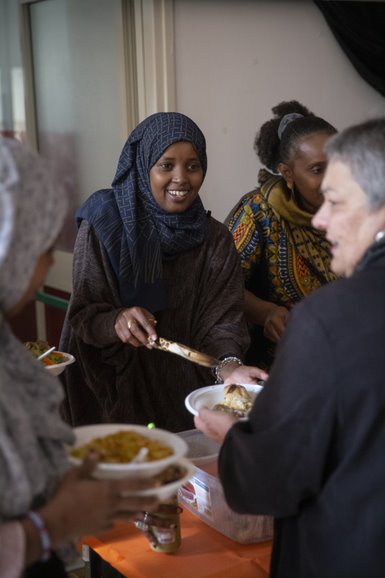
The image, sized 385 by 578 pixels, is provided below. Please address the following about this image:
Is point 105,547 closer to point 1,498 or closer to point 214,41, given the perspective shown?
point 1,498

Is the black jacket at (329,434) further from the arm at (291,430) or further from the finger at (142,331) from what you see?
the finger at (142,331)

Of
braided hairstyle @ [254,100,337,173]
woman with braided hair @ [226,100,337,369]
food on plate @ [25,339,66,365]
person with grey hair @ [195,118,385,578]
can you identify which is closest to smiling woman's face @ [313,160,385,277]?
person with grey hair @ [195,118,385,578]

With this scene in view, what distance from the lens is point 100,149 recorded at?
13.4ft

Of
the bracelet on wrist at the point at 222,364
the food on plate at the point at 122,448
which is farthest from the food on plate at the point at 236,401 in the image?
the food on plate at the point at 122,448

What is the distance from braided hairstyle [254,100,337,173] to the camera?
2850 millimetres

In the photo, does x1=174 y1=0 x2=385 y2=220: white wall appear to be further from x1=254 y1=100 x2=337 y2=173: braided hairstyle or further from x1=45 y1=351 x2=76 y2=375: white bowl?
x1=45 y1=351 x2=76 y2=375: white bowl

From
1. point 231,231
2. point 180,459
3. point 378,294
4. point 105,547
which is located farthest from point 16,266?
point 231,231

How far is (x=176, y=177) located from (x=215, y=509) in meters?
1.07

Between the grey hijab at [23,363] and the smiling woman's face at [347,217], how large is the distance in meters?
0.51

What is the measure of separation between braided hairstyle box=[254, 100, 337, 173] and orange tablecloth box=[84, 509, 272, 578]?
1.64 meters

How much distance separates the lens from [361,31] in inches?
162

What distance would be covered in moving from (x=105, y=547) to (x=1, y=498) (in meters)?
0.71

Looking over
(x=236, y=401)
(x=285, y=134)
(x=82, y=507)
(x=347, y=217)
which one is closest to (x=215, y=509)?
(x=236, y=401)

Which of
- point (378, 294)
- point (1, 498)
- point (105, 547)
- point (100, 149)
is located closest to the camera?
point (1, 498)
